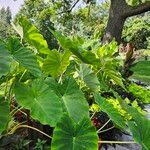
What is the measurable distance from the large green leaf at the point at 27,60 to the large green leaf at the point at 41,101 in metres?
0.10

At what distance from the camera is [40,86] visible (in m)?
1.79

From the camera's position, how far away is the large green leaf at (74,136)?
152cm

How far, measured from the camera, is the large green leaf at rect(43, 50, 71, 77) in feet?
6.16

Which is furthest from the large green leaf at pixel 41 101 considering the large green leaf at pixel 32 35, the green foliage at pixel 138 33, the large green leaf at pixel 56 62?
the green foliage at pixel 138 33

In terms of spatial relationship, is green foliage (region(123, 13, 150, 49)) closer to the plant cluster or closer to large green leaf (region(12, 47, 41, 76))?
the plant cluster

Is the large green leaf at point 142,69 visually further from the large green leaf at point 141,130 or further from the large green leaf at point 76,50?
the large green leaf at point 141,130

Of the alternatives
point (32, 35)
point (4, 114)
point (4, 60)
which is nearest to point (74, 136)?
point (4, 114)

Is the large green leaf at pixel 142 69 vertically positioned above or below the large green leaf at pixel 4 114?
below

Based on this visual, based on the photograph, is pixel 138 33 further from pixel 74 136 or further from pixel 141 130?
pixel 74 136

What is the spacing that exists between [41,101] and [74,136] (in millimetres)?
251

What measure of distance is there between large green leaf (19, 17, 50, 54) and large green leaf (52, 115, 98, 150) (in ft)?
1.72

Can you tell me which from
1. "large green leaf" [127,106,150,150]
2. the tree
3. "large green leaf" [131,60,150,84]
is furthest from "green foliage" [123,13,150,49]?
"large green leaf" [127,106,150,150]

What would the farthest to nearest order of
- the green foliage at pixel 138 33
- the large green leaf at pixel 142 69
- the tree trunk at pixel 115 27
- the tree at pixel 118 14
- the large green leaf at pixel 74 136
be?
the green foliage at pixel 138 33 → the tree trunk at pixel 115 27 → the tree at pixel 118 14 → the large green leaf at pixel 142 69 → the large green leaf at pixel 74 136

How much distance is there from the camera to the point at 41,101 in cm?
174
